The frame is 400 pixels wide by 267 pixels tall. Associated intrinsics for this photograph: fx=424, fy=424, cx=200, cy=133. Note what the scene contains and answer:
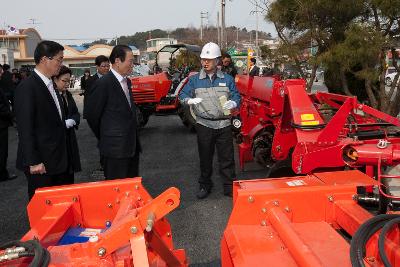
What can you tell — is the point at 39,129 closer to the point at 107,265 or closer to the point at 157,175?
the point at 107,265

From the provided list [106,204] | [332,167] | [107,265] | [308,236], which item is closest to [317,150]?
[332,167]

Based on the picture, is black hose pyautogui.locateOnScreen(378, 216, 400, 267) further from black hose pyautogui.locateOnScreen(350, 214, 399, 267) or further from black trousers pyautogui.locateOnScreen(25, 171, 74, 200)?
black trousers pyautogui.locateOnScreen(25, 171, 74, 200)

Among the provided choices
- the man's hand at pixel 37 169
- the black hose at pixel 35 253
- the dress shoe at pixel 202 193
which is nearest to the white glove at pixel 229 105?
the dress shoe at pixel 202 193

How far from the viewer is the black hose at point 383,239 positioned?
4.88 ft

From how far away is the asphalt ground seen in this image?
149 inches

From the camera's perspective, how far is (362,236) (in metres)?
1.62

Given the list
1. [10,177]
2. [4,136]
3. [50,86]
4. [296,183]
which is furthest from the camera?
[4,136]

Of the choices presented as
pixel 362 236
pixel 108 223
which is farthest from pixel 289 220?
pixel 108 223

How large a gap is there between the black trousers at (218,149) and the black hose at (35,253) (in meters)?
3.27

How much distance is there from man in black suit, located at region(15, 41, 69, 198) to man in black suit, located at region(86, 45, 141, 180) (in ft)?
1.44

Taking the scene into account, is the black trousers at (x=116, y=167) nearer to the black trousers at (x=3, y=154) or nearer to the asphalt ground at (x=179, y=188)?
the asphalt ground at (x=179, y=188)

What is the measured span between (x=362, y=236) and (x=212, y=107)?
3.24 meters

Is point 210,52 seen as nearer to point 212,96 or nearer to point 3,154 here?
point 212,96

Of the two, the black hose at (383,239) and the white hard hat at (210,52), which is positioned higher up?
the white hard hat at (210,52)
